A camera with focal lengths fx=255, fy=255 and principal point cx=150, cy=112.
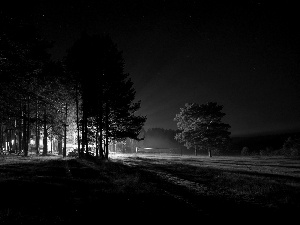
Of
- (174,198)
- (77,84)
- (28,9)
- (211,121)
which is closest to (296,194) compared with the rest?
(174,198)

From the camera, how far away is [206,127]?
4991 cm

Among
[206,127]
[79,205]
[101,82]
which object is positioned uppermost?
[101,82]

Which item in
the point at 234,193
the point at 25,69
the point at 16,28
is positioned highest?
the point at 16,28

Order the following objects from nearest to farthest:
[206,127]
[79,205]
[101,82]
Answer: [79,205] < [101,82] < [206,127]

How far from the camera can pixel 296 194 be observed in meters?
9.94

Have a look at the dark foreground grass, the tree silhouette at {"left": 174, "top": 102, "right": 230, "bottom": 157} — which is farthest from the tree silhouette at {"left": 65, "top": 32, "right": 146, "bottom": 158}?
the dark foreground grass

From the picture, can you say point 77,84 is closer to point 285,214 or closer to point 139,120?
point 139,120

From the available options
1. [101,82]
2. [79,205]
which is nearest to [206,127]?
[101,82]

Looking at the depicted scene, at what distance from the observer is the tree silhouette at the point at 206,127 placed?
4872 cm

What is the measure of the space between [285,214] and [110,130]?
29.2 m

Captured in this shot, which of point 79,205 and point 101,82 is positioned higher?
point 101,82

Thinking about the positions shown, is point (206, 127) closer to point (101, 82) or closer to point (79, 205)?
point (101, 82)

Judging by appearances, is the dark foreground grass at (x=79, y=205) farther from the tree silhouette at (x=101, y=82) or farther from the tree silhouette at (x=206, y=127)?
the tree silhouette at (x=206, y=127)

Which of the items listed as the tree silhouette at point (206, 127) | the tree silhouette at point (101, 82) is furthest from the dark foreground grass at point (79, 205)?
the tree silhouette at point (206, 127)
